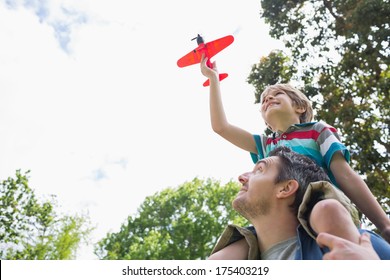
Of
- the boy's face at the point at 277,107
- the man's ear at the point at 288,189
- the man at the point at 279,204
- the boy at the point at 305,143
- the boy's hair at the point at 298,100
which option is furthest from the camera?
the boy's hair at the point at 298,100

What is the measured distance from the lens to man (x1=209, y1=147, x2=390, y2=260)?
1.56 meters

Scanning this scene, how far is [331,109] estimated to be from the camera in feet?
29.3

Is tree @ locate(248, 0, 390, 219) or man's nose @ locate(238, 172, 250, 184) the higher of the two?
tree @ locate(248, 0, 390, 219)

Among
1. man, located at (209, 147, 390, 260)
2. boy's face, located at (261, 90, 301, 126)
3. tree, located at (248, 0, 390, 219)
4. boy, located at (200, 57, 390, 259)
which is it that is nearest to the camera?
boy, located at (200, 57, 390, 259)

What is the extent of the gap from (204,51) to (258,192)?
67.0 inches

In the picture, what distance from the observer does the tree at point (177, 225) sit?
1781 centimetres

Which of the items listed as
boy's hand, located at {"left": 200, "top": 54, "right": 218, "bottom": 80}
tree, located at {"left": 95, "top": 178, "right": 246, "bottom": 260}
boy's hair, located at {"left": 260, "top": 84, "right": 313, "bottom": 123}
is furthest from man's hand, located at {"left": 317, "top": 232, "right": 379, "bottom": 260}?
tree, located at {"left": 95, "top": 178, "right": 246, "bottom": 260}

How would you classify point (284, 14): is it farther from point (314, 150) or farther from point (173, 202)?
point (173, 202)

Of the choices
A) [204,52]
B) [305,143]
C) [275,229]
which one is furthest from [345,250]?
[204,52]

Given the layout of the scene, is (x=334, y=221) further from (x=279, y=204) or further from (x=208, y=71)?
(x=208, y=71)

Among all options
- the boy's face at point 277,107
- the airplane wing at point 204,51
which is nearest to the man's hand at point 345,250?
the boy's face at point 277,107

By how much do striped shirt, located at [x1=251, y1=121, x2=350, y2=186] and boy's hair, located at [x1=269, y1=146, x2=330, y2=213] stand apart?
32 cm

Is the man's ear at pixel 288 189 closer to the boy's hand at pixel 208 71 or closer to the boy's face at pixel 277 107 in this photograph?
the boy's face at pixel 277 107

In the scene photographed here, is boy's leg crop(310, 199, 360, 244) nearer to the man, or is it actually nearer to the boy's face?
the man
